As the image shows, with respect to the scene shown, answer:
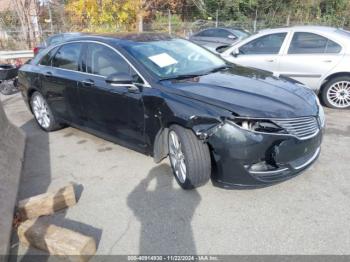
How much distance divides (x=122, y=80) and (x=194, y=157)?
1.21 m

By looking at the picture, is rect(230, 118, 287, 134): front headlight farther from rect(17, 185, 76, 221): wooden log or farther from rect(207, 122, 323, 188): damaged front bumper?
rect(17, 185, 76, 221): wooden log

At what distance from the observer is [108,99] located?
13.6ft

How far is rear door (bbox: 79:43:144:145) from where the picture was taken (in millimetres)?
3887

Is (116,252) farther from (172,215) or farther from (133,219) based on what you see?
(172,215)

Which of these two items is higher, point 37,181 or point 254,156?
point 254,156

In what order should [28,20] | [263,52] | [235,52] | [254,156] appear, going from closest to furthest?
[254,156] → [263,52] → [235,52] → [28,20]

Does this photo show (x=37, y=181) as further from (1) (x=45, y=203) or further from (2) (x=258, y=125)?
(2) (x=258, y=125)

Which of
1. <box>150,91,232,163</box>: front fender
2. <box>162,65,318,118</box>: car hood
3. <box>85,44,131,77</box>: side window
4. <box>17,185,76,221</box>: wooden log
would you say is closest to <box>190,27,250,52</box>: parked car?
<box>85,44,131,77</box>: side window

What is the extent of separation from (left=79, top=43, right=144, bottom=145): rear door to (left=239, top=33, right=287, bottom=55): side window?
11.9 ft

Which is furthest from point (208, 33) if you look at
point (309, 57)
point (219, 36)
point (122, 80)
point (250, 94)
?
point (250, 94)

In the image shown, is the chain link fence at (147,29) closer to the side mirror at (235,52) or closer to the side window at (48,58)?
the side mirror at (235,52)

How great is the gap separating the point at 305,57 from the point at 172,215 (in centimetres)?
449

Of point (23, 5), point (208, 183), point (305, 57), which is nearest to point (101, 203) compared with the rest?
point (208, 183)

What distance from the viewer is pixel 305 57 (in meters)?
6.23
